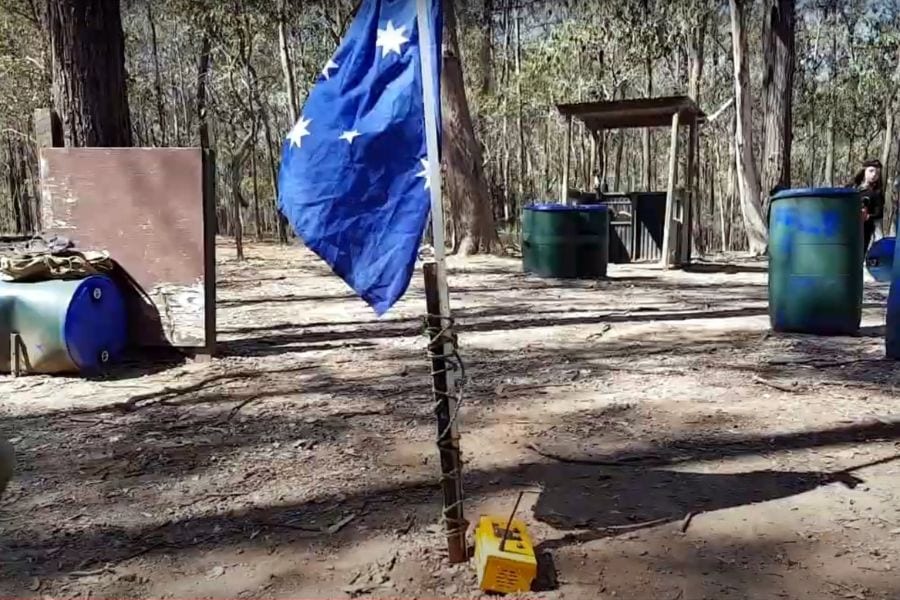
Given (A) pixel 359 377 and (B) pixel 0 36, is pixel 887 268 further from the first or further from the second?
(B) pixel 0 36

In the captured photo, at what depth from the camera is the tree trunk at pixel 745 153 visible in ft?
49.2

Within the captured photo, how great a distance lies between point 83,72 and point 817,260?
18.9ft

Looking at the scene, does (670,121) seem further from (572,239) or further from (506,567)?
(506,567)

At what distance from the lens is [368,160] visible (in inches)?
98.7

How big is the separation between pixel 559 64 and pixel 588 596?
27.9m

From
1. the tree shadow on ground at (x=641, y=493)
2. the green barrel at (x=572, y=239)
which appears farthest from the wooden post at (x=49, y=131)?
the green barrel at (x=572, y=239)

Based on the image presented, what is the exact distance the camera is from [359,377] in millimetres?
5043

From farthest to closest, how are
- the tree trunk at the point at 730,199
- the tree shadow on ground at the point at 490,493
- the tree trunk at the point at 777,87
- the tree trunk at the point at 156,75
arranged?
the tree trunk at the point at 730,199 < the tree trunk at the point at 156,75 < the tree trunk at the point at 777,87 < the tree shadow on ground at the point at 490,493

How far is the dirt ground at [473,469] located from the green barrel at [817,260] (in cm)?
27

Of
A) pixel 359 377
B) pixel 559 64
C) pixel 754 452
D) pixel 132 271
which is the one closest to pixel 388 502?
pixel 754 452

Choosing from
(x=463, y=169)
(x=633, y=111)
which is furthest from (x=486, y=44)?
(x=633, y=111)

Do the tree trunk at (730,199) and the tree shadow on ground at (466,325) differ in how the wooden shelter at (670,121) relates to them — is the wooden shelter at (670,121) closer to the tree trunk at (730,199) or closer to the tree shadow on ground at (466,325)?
the tree shadow on ground at (466,325)

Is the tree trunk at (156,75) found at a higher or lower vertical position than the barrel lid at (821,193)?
higher

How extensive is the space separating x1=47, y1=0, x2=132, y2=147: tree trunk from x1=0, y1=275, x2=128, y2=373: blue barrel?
4.64 ft
